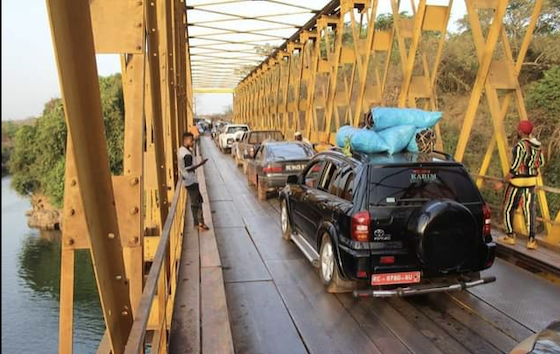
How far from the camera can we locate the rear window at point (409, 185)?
4.67 m

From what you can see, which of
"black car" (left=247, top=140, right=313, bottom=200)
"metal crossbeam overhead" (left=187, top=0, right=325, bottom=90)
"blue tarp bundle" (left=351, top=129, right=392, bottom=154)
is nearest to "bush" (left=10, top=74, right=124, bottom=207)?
"blue tarp bundle" (left=351, top=129, right=392, bottom=154)

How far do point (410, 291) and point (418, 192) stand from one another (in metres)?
1.08

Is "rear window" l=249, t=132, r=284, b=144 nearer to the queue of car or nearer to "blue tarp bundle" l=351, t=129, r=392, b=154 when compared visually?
"blue tarp bundle" l=351, t=129, r=392, b=154

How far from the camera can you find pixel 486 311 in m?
4.86

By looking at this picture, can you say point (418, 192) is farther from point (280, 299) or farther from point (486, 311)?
point (280, 299)

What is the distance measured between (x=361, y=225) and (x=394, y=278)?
2.20 ft

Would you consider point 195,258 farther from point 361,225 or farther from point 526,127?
point 526,127

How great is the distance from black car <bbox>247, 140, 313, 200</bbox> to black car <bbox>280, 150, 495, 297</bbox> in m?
6.30

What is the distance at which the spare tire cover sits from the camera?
170 inches

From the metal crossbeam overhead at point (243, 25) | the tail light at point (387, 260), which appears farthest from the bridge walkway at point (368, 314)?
the metal crossbeam overhead at point (243, 25)

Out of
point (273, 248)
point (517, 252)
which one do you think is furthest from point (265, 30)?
point (517, 252)

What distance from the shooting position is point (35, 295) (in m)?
22.1

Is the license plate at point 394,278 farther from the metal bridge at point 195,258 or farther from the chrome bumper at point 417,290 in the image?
the metal bridge at point 195,258

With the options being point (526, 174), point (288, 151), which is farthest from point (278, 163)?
point (526, 174)
